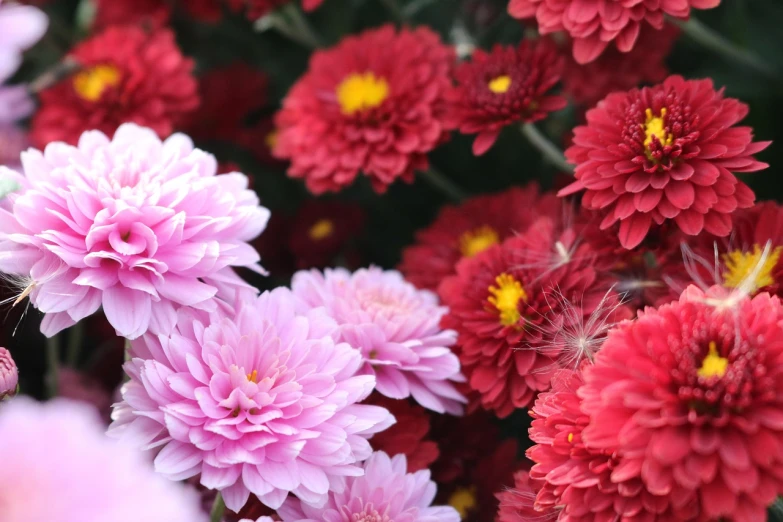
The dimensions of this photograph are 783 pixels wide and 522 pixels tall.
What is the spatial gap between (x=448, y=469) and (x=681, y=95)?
13.5 inches

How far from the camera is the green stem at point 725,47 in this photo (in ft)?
2.49

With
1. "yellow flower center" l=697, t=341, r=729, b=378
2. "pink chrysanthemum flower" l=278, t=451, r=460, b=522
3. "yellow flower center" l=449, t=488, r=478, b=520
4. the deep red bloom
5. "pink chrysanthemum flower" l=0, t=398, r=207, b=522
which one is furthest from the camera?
the deep red bloom

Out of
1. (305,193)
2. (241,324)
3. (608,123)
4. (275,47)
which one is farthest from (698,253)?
(275,47)

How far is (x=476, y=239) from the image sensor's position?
80cm

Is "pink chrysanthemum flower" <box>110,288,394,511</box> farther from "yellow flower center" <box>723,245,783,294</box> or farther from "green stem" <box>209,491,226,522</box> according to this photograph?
"yellow flower center" <box>723,245,783,294</box>

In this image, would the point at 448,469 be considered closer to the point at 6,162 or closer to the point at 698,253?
the point at 698,253

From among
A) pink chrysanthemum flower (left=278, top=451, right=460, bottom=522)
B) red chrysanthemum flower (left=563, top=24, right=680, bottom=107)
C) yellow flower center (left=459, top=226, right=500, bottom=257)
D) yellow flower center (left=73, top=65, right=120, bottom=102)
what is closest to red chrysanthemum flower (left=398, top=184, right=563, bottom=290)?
yellow flower center (left=459, top=226, right=500, bottom=257)

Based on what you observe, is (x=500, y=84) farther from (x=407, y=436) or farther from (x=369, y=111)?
(x=407, y=436)

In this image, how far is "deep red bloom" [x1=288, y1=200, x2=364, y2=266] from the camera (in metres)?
0.90

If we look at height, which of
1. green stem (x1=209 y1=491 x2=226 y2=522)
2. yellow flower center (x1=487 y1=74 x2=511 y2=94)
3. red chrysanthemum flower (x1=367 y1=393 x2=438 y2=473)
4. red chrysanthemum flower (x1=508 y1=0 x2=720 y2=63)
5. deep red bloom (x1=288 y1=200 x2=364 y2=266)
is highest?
red chrysanthemum flower (x1=508 y1=0 x2=720 y2=63)

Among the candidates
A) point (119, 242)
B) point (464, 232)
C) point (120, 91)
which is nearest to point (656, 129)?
point (464, 232)

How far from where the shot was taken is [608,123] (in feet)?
1.97

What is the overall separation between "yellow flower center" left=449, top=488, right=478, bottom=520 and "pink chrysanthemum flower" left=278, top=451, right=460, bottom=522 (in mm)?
102

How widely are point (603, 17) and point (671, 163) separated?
0.14 meters
